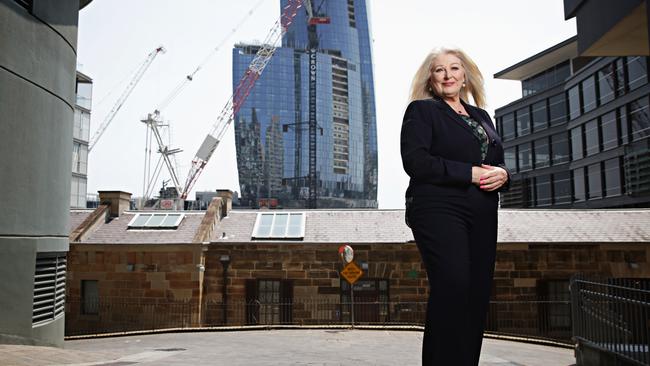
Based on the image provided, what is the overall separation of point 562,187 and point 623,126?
1084cm

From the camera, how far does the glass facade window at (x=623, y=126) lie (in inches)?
1441

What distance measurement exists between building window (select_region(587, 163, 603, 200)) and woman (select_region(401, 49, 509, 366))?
42.3 metres

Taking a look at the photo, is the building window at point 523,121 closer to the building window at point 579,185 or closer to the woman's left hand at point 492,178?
the building window at point 579,185

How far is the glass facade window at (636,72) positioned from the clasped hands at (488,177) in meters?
37.4

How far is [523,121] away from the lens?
51.5 metres

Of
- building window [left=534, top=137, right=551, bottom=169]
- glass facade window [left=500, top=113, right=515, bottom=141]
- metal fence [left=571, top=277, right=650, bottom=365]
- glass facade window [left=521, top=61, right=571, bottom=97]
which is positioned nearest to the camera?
metal fence [left=571, top=277, right=650, bottom=365]

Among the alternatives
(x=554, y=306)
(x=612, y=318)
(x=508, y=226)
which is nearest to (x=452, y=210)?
(x=612, y=318)

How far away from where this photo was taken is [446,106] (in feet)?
9.76

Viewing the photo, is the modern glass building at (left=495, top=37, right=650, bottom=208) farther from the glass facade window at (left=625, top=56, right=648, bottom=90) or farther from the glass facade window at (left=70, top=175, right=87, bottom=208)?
the glass facade window at (left=70, top=175, right=87, bottom=208)

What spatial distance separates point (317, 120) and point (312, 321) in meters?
119

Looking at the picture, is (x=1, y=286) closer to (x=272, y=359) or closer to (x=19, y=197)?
(x=19, y=197)

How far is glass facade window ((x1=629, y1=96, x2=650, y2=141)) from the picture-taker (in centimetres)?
3475

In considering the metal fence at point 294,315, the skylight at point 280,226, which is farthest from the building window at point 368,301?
the skylight at point 280,226

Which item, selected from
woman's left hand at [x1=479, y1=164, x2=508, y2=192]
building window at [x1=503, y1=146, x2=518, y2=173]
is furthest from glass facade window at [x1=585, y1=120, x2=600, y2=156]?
woman's left hand at [x1=479, y1=164, x2=508, y2=192]
